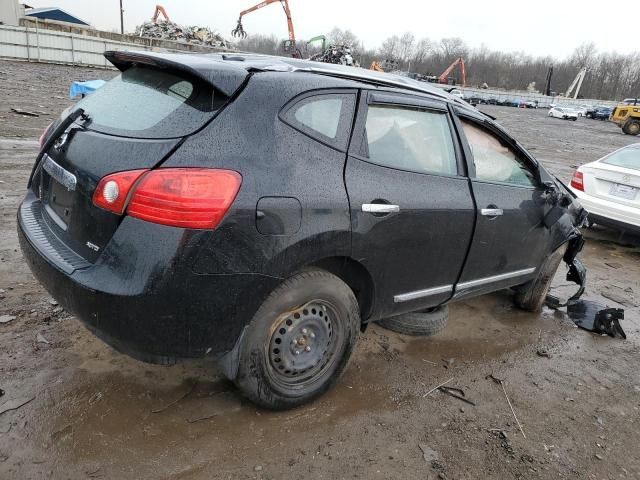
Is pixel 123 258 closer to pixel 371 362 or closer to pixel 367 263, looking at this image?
pixel 367 263

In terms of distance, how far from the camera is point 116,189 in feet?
6.90

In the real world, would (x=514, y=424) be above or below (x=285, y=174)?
below

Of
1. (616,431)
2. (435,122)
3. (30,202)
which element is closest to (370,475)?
(616,431)

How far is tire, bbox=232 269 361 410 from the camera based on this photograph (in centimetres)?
239

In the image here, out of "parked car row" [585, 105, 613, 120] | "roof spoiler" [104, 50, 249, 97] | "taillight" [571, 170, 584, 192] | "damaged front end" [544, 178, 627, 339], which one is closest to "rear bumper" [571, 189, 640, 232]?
"taillight" [571, 170, 584, 192]

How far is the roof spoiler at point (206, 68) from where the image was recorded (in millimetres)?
2262

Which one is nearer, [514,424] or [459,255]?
[514,424]

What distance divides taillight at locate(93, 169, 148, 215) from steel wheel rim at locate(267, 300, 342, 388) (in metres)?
0.93

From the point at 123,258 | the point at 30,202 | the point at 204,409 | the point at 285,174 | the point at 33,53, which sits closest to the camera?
the point at 123,258

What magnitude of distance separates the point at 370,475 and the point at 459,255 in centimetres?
152

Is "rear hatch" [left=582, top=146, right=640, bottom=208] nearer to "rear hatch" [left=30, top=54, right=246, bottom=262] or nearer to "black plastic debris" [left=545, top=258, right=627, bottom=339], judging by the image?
"black plastic debris" [left=545, top=258, right=627, bottom=339]

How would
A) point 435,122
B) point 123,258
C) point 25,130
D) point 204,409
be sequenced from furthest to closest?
point 25,130
point 435,122
point 204,409
point 123,258

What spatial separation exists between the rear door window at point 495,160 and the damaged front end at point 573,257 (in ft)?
0.97

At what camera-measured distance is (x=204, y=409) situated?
264 centimetres
